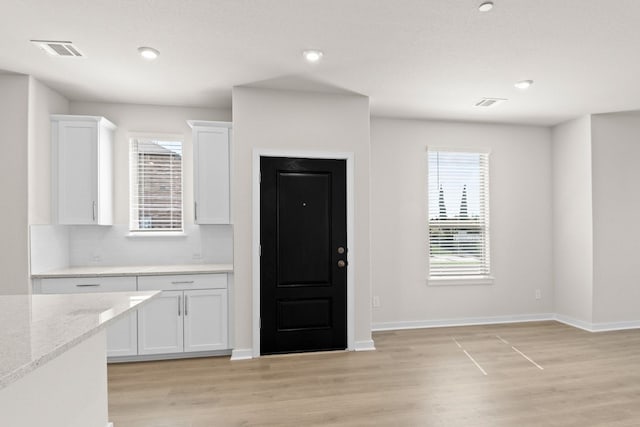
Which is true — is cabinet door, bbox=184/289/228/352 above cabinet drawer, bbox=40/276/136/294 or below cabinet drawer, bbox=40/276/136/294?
below

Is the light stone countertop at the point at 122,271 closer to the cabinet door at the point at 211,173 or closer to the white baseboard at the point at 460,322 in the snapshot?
the cabinet door at the point at 211,173

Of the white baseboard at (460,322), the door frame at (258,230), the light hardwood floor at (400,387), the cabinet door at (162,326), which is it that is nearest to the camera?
the light hardwood floor at (400,387)

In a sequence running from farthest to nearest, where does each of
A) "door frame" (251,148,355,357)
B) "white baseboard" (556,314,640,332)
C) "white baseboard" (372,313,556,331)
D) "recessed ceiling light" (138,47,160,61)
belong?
"white baseboard" (372,313,556,331)
"white baseboard" (556,314,640,332)
"door frame" (251,148,355,357)
"recessed ceiling light" (138,47,160,61)

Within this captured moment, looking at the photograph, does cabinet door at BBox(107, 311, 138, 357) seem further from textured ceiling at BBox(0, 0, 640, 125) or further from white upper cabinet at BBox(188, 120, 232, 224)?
textured ceiling at BBox(0, 0, 640, 125)

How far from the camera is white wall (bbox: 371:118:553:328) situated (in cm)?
477

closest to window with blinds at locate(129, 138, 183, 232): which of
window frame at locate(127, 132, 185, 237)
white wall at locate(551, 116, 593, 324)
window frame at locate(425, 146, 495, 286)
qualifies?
window frame at locate(127, 132, 185, 237)

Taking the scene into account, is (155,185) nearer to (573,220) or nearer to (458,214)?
(458,214)

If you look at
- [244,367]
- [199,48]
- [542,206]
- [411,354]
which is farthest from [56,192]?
[542,206]

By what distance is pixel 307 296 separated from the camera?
150 inches

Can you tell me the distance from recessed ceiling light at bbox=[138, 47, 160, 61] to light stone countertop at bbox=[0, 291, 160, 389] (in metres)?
2.04

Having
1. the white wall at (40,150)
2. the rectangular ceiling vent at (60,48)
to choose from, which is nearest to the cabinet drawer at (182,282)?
the white wall at (40,150)

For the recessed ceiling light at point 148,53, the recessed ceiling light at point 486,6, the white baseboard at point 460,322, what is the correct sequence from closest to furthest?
the recessed ceiling light at point 486,6 → the recessed ceiling light at point 148,53 → the white baseboard at point 460,322

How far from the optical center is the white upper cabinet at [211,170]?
3.84 meters

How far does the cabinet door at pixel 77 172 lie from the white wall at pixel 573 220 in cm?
599
